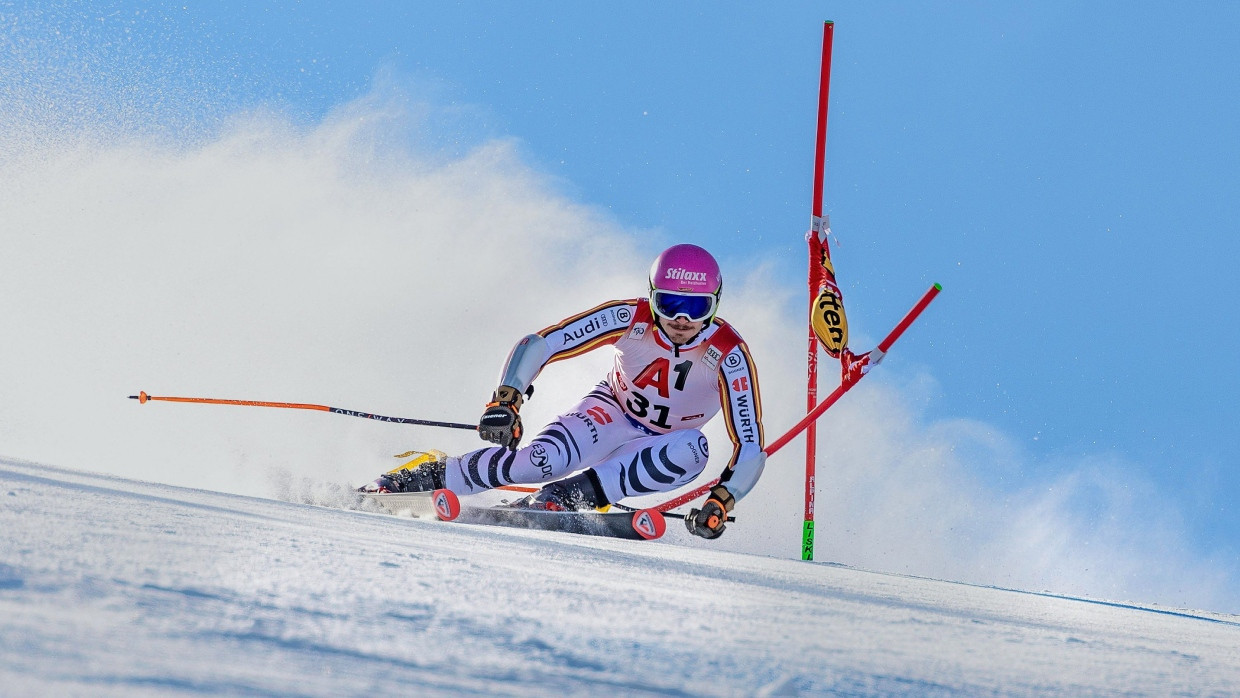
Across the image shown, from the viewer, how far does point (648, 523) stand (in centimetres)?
628

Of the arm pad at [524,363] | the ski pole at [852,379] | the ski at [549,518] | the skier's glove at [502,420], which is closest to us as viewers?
the skier's glove at [502,420]

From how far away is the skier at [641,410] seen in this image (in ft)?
21.1

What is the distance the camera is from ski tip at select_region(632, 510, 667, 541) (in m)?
6.22

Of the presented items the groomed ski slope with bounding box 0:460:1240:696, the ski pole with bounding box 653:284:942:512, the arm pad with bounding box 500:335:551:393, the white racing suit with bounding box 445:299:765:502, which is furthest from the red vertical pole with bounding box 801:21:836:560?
the groomed ski slope with bounding box 0:460:1240:696

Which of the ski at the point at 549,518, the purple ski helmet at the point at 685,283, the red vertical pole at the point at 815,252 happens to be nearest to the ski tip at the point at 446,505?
the ski at the point at 549,518

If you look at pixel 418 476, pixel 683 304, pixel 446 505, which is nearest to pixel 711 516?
pixel 683 304

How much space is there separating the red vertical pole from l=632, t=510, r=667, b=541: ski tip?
199 centimetres


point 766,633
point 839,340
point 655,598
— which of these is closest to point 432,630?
point 766,633

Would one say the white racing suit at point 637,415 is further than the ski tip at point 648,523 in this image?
Yes

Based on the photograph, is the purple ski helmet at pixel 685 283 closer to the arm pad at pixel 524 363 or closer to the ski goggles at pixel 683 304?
the ski goggles at pixel 683 304

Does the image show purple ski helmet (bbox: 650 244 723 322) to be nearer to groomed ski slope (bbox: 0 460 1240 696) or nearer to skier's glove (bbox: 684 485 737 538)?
skier's glove (bbox: 684 485 737 538)

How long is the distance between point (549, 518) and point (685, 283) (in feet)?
4.98

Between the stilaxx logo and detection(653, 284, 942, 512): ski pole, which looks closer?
the stilaxx logo

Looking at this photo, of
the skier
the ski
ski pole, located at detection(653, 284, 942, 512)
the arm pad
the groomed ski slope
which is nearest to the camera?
the groomed ski slope
